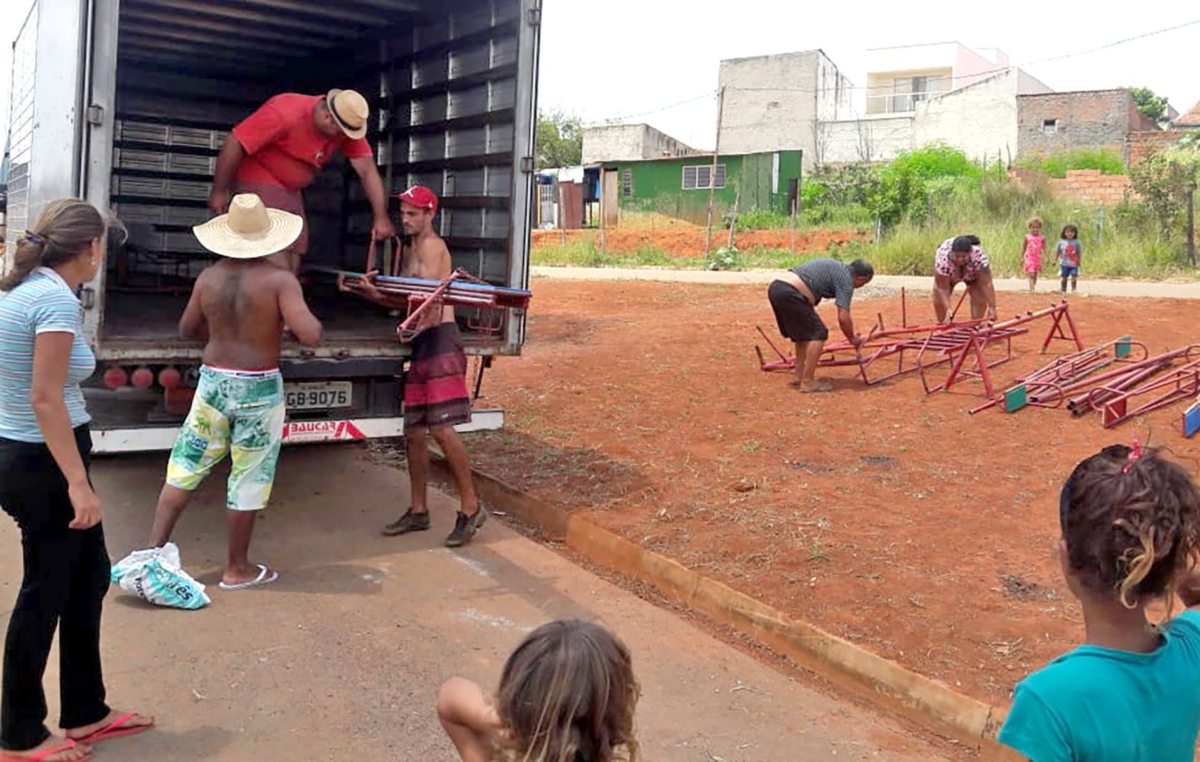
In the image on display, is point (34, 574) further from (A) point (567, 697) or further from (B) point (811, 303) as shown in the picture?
(B) point (811, 303)

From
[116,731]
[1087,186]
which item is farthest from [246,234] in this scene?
[1087,186]

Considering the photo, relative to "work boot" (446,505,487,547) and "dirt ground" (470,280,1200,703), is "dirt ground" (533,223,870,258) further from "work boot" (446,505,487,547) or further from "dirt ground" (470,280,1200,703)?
"work boot" (446,505,487,547)

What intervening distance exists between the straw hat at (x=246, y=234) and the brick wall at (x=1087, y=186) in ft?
77.3

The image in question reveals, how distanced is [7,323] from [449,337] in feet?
9.18

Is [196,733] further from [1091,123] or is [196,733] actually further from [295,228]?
[1091,123]

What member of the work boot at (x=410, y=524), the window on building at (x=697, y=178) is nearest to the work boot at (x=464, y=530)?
the work boot at (x=410, y=524)

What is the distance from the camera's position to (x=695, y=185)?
128 ft

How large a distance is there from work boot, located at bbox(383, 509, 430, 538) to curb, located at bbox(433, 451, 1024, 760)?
708mm

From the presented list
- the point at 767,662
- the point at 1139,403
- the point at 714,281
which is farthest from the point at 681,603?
the point at 714,281

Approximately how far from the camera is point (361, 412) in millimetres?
5895

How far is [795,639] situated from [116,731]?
269 centimetres

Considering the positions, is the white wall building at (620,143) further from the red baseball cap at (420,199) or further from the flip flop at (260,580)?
the flip flop at (260,580)

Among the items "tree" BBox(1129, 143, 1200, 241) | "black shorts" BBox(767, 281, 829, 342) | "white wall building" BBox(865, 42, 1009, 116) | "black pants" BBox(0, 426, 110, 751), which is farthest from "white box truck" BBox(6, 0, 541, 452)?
"white wall building" BBox(865, 42, 1009, 116)

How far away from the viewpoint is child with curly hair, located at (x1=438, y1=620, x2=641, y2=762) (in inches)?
71.2
